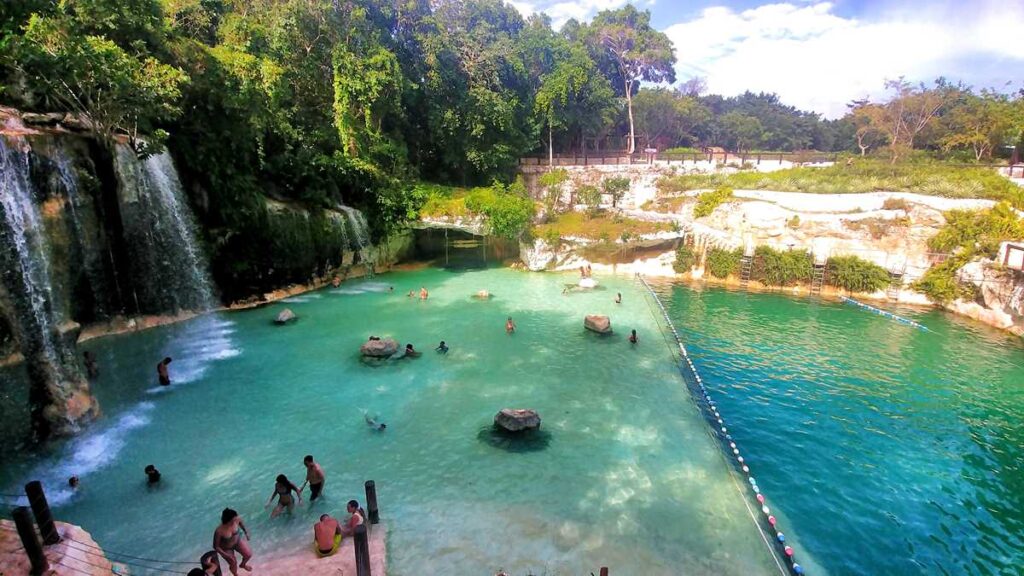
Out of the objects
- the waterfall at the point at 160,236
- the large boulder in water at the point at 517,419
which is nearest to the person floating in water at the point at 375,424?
the large boulder in water at the point at 517,419

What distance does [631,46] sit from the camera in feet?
177

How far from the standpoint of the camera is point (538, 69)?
46062 mm

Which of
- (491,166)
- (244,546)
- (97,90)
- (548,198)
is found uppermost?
(97,90)

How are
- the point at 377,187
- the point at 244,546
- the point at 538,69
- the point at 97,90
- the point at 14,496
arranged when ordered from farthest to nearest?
the point at 538,69 → the point at 377,187 → the point at 97,90 → the point at 14,496 → the point at 244,546

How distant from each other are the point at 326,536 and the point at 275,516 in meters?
2.12

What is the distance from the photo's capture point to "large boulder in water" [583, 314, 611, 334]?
23.3m

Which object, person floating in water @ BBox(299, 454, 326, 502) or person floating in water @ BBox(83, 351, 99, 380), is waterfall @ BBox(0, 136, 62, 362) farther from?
person floating in water @ BBox(299, 454, 326, 502)

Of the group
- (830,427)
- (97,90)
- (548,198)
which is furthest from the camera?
(548,198)

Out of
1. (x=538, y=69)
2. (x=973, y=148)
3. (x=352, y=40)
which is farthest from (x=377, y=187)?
(x=973, y=148)

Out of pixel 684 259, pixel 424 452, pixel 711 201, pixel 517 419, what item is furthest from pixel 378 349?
pixel 711 201

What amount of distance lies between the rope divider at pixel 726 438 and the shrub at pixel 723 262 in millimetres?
10647

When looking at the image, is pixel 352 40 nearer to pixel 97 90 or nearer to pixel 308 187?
pixel 308 187

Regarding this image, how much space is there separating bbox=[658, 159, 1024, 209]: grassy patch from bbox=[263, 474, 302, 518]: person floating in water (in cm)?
3509

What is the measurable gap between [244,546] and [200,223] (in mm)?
19510
